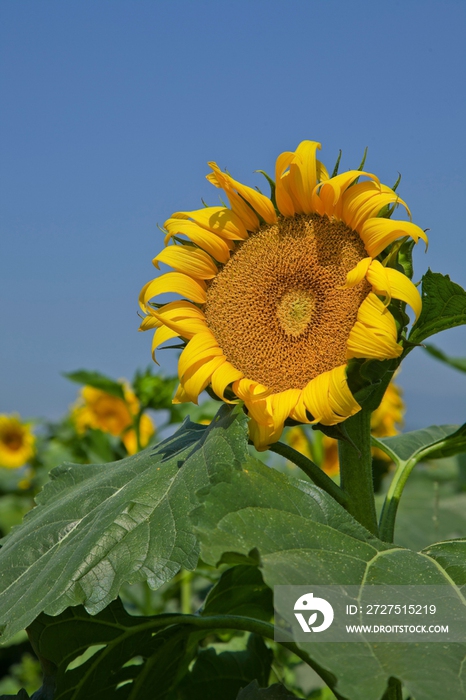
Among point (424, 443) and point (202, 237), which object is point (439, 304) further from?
point (424, 443)

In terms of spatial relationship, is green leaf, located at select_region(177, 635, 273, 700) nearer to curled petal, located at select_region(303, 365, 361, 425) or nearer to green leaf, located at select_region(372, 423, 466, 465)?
green leaf, located at select_region(372, 423, 466, 465)

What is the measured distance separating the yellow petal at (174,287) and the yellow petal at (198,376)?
0.52 ft

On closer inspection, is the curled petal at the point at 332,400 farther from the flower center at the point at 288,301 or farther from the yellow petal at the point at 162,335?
the yellow petal at the point at 162,335

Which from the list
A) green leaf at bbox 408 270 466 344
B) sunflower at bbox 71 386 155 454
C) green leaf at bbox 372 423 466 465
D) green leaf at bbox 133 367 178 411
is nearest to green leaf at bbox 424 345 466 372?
green leaf at bbox 372 423 466 465

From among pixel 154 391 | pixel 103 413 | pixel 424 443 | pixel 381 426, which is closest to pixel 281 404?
pixel 424 443

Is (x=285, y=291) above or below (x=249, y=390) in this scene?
above

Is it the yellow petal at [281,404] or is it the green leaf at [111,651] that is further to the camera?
the green leaf at [111,651]

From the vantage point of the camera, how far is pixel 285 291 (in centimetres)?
153

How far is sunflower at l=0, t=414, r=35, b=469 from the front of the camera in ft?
23.4

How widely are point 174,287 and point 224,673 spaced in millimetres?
1015

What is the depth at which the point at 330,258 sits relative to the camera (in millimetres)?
1489

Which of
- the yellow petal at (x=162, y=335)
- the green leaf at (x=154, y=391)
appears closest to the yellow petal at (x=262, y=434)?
the yellow petal at (x=162, y=335)

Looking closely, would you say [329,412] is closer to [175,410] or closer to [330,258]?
[330,258]

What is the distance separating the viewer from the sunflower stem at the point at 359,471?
57.9 inches
